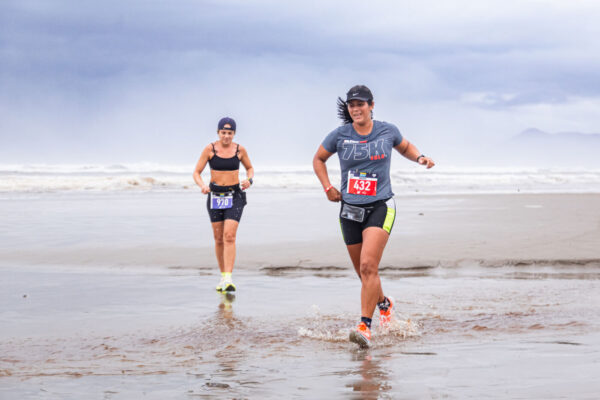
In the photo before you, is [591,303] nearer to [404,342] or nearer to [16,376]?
[404,342]

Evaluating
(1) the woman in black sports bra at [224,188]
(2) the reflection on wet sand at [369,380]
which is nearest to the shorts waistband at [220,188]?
(1) the woman in black sports bra at [224,188]

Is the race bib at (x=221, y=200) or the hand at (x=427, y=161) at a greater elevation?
the hand at (x=427, y=161)

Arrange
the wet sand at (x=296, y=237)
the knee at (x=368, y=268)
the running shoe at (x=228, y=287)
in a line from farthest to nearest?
1. the wet sand at (x=296, y=237)
2. the running shoe at (x=228, y=287)
3. the knee at (x=368, y=268)

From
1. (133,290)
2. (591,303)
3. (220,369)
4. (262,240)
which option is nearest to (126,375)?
(220,369)

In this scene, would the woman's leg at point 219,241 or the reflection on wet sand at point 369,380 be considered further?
the woman's leg at point 219,241

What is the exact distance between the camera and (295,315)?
6.93 meters

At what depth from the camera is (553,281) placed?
8.83m

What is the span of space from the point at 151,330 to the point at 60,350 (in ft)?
3.14

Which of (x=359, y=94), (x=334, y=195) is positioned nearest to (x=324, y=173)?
(x=334, y=195)

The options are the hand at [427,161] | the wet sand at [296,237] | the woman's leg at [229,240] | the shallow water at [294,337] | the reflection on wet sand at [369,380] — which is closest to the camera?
the reflection on wet sand at [369,380]

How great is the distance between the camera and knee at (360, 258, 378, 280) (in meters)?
5.79

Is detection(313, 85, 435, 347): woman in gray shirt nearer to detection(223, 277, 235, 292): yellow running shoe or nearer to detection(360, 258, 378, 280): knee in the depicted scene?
detection(360, 258, 378, 280): knee

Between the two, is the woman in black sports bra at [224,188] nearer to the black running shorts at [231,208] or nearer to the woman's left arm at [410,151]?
the black running shorts at [231,208]

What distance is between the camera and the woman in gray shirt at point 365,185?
5.83 m
